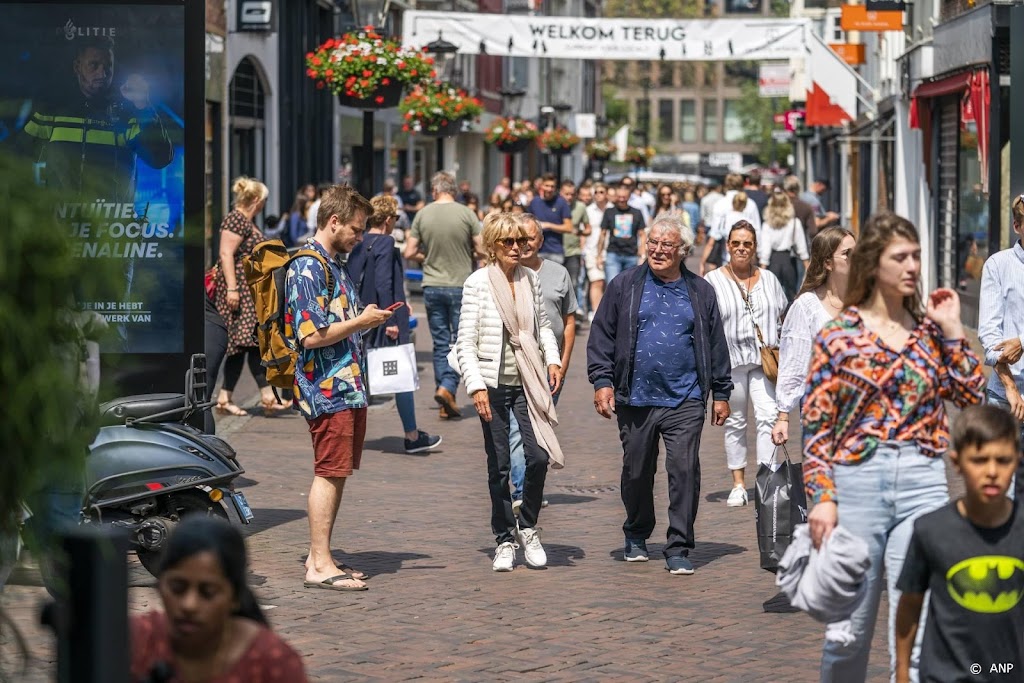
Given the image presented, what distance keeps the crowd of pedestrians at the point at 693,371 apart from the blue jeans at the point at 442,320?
118 cm

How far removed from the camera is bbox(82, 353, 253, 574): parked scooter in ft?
25.3

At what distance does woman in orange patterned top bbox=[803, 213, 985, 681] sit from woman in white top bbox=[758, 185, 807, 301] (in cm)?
1398

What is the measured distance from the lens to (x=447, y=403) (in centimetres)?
1377

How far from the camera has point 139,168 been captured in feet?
28.7

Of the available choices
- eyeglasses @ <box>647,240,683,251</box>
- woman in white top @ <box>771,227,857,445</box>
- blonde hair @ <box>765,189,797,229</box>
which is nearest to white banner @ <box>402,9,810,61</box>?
blonde hair @ <box>765,189,797,229</box>

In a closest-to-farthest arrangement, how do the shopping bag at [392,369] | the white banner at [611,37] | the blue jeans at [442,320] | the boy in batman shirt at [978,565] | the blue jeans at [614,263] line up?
the boy in batman shirt at [978,565] < the shopping bag at [392,369] < the blue jeans at [442,320] < the blue jeans at [614,263] < the white banner at [611,37]

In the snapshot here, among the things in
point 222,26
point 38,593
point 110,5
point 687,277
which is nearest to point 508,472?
point 687,277

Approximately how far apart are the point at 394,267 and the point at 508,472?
4.03 m

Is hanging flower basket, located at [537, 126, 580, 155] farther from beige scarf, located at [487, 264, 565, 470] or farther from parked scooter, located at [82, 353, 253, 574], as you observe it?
parked scooter, located at [82, 353, 253, 574]

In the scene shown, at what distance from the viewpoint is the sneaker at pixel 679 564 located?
8.14 metres

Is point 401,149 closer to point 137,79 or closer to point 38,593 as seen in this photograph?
point 137,79

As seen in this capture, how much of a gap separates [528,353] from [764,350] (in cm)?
193

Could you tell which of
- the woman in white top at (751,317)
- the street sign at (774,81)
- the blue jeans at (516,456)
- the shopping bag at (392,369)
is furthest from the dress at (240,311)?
the street sign at (774,81)

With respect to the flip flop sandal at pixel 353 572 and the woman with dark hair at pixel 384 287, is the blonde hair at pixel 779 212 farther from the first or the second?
the flip flop sandal at pixel 353 572
